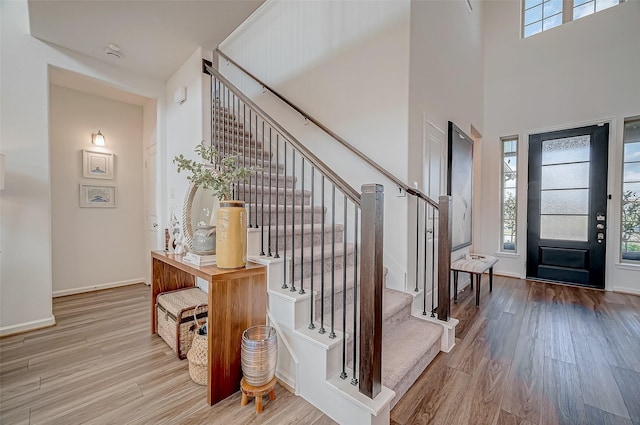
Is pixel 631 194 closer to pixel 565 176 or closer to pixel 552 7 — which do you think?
pixel 565 176

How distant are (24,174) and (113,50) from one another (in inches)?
58.4

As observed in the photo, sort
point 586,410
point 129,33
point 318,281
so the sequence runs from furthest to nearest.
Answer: point 129,33 < point 318,281 < point 586,410

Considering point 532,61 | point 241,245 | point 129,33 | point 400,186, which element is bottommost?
point 241,245

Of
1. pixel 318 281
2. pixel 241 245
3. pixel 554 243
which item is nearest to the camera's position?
pixel 241 245

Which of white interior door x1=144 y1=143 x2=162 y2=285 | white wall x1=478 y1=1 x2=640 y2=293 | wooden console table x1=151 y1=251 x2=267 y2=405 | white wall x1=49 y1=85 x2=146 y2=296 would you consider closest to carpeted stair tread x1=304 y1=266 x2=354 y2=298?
wooden console table x1=151 y1=251 x2=267 y2=405

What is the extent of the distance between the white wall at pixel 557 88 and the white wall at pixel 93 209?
19.5ft

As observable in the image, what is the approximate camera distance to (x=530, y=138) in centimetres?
451

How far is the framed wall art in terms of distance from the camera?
338 cm

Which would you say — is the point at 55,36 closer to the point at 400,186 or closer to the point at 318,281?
the point at 318,281

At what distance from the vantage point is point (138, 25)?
92.9 inches

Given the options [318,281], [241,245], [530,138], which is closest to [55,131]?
[241,245]

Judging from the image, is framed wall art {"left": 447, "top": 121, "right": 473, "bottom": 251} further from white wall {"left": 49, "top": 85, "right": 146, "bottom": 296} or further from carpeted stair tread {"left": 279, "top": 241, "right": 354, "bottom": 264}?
white wall {"left": 49, "top": 85, "right": 146, "bottom": 296}

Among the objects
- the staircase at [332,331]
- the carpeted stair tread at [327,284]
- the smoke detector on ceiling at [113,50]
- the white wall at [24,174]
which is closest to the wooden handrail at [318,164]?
the staircase at [332,331]

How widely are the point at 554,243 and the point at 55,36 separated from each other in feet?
22.6
